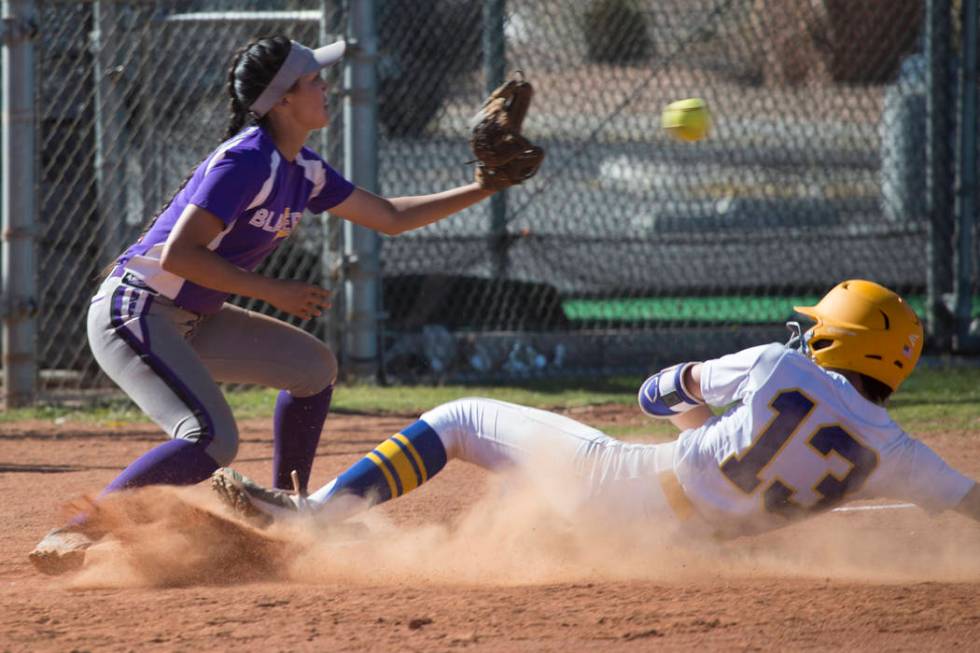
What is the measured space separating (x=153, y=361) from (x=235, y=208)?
510 millimetres

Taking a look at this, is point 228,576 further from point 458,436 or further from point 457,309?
point 457,309

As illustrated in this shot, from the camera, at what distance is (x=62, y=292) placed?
768 cm

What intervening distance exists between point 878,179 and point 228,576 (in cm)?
717

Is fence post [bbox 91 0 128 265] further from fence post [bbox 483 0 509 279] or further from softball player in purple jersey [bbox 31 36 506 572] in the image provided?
softball player in purple jersey [bbox 31 36 506 572]

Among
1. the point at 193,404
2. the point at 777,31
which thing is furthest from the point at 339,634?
the point at 777,31

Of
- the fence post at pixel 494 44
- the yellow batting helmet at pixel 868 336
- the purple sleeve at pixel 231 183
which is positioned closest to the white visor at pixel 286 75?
the purple sleeve at pixel 231 183

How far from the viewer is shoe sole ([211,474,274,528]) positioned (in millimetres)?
3514

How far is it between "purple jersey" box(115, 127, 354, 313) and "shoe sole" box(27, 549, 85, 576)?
832 millimetres

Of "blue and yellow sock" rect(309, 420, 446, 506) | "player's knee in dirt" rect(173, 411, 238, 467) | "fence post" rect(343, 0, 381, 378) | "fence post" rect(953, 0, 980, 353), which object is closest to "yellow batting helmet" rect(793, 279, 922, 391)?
"blue and yellow sock" rect(309, 420, 446, 506)

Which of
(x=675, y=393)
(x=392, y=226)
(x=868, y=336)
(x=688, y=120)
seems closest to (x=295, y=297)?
(x=392, y=226)

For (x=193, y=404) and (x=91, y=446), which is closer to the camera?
(x=193, y=404)

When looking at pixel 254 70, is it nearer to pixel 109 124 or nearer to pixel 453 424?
pixel 453 424

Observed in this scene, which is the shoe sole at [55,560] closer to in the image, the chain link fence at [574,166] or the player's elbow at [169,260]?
the player's elbow at [169,260]

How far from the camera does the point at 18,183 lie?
23.2 ft
